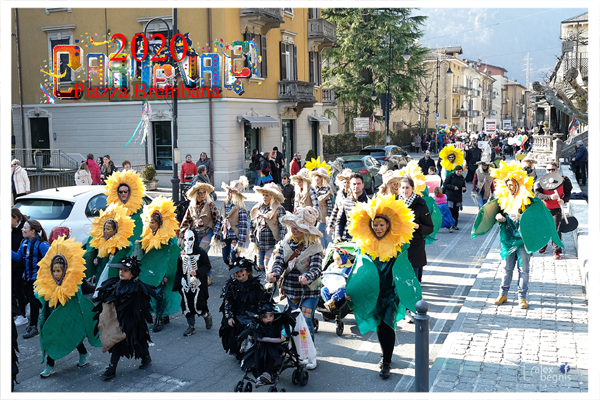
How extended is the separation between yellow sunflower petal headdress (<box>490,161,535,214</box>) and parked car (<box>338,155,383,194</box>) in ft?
43.7

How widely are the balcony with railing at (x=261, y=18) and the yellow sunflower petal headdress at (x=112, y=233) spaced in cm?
1916

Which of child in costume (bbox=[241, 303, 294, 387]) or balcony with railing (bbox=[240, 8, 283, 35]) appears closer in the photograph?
child in costume (bbox=[241, 303, 294, 387])

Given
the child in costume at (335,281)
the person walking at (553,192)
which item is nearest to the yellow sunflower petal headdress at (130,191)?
the child in costume at (335,281)

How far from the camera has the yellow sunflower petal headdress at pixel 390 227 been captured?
5.90m

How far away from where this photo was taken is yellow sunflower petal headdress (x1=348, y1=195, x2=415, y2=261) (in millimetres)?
5902

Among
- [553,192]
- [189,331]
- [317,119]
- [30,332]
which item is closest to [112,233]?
[189,331]

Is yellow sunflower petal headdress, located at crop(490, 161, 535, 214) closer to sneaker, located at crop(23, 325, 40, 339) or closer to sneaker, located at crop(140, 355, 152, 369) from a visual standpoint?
sneaker, located at crop(140, 355, 152, 369)

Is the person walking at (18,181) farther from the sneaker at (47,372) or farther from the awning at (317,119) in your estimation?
the awning at (317,119)

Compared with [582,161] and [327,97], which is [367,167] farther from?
[327,97]

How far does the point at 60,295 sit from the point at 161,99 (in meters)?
19.9

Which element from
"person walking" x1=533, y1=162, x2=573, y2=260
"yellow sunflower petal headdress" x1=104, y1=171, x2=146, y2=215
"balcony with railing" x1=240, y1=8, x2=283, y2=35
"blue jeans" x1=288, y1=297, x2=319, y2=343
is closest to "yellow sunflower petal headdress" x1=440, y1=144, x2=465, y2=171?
"person walking" x1=533, y1=162, x2=573, y2=260

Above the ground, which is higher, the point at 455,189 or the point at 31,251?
the point at 455,189

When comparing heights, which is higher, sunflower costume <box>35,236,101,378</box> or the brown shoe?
sunflower costume <box>35,236,101,378</box>

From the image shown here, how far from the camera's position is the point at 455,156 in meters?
15.7
